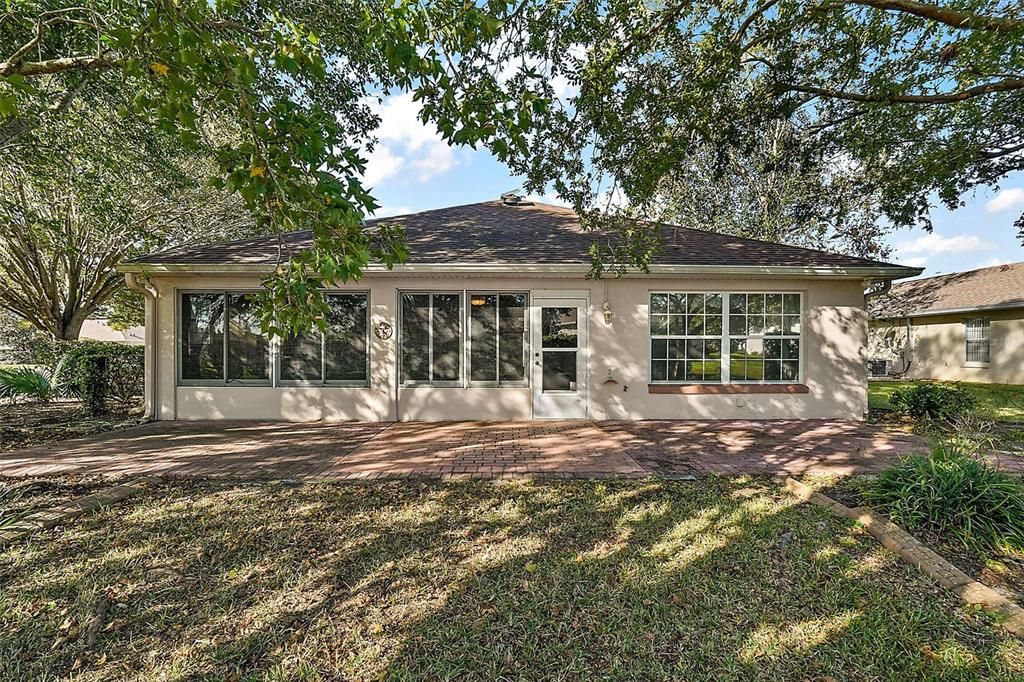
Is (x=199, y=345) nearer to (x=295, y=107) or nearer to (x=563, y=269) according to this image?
(x=295, y=107)

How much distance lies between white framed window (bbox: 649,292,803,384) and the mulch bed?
980 cm

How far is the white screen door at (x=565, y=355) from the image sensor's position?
8.23 m

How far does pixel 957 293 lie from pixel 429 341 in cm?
2227

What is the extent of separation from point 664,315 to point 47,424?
37.3 feet

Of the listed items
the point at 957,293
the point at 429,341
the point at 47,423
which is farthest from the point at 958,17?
the point at 957,293

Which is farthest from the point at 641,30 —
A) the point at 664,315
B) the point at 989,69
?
the point at 989,69

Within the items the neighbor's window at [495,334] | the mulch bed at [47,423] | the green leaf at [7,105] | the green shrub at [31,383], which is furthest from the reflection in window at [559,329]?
the green shrub at [31,383]

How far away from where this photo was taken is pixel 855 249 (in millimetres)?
19750

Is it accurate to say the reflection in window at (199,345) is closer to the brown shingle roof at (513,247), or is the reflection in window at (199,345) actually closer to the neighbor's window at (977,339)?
the brown shingle roof at (513,247)

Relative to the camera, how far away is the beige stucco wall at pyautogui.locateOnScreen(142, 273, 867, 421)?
8055 millimetres

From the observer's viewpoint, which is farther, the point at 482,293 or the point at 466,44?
the point at 482,293

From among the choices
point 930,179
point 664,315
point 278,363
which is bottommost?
point 278,363

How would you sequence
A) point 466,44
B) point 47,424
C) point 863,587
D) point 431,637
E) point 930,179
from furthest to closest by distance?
point 930,179 < point 47,424 < point 466,44 < point 863,587 < point 431,637

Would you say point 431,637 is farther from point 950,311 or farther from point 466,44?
point 950,311
